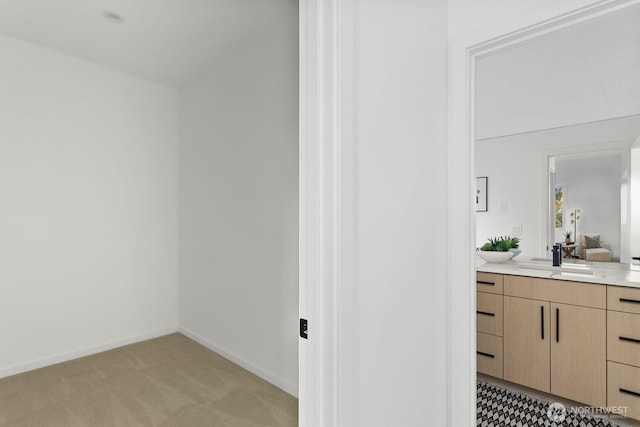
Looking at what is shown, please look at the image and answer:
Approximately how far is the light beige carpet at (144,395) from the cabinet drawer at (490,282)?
1.57 m

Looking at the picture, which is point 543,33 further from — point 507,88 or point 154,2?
point 154,2

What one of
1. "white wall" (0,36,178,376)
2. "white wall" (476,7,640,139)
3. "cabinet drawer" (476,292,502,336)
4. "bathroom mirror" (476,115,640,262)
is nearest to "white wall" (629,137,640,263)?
"bathroom mirror" (476,115,640,262)

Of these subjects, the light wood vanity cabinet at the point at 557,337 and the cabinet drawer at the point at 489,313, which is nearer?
the light wood vanity cabinet at the point at 557,337

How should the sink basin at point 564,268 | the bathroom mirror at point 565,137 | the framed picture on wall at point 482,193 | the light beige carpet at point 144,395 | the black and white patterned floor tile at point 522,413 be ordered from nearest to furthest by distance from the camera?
1. the black and white patterned floor tile at point 522,413
2. the light beige carpet at point 144,395
3. the bathroom mirror at point 565,137
4. the sink basin at point 564,268
5. the framed picture on wall at point 482,193

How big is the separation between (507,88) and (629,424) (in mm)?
2392

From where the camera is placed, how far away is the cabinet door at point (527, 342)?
7.54 ft

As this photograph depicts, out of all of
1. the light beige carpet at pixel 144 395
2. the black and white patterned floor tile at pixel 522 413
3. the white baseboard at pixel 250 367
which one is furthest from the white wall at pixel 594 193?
the light beige carpet at pixel 144 395

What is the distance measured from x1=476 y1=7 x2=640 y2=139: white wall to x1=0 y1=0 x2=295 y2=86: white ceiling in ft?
5.81

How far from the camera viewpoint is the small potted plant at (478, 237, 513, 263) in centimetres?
279

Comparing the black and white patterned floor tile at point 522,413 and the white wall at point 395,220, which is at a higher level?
the white wall at point 395,220

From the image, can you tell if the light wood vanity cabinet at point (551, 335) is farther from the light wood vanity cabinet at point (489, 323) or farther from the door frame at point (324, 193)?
the door frame at point (324, 193)

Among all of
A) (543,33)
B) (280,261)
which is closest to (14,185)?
(280,261)

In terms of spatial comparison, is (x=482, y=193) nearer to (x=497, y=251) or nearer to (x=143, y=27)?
(x=497, y=251)

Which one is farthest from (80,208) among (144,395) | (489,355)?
(489,355)
